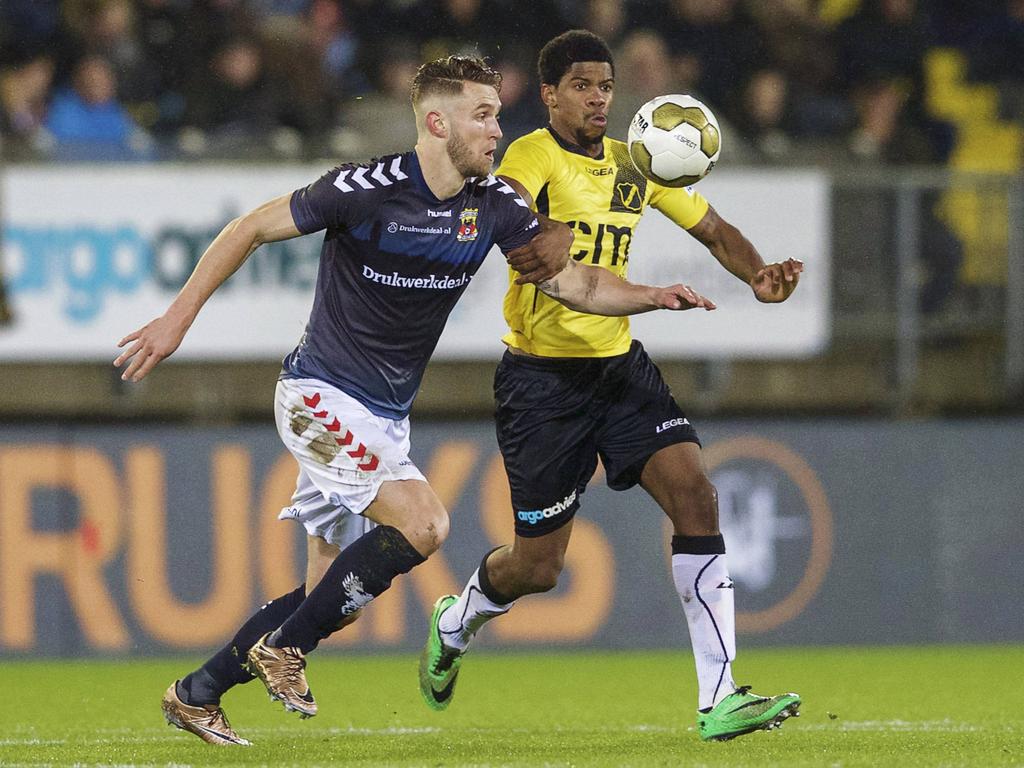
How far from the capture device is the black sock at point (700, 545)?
661cm

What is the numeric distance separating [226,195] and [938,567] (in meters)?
5.00

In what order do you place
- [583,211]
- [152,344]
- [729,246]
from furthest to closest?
[729,246] → [583,211] → [152,344]

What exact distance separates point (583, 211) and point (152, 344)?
1.83 m

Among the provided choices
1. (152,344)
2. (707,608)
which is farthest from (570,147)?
(152,344)

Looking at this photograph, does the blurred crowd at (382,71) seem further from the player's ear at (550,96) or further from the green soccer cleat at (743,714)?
the green soccer cleat at (743,714)

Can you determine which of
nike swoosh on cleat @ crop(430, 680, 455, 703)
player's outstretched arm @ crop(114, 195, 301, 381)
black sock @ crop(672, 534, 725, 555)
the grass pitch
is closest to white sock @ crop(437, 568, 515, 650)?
nike swoosh on cleat @ crop(430, 680, 455, 703)

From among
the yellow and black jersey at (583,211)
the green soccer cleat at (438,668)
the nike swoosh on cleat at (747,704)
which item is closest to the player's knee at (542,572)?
the green soccer cleat at (438,668)

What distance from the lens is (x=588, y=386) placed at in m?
6.92

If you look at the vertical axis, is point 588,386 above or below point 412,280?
below

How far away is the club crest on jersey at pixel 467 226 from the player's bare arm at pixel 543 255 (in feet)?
0.61

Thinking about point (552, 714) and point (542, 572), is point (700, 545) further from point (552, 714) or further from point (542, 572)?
point (552, 714)

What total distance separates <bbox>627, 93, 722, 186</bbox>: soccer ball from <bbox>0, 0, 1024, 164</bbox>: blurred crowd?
4196 millimetres

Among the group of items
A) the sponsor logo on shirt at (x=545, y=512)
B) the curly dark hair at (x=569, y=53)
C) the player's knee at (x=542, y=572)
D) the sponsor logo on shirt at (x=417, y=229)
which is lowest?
the player's knee at (x=542, y=572)

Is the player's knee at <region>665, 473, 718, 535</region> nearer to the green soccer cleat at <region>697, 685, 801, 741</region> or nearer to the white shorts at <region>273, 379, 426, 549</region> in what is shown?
the green soccer cleat at <region>697, 685, 801, 741</region>
